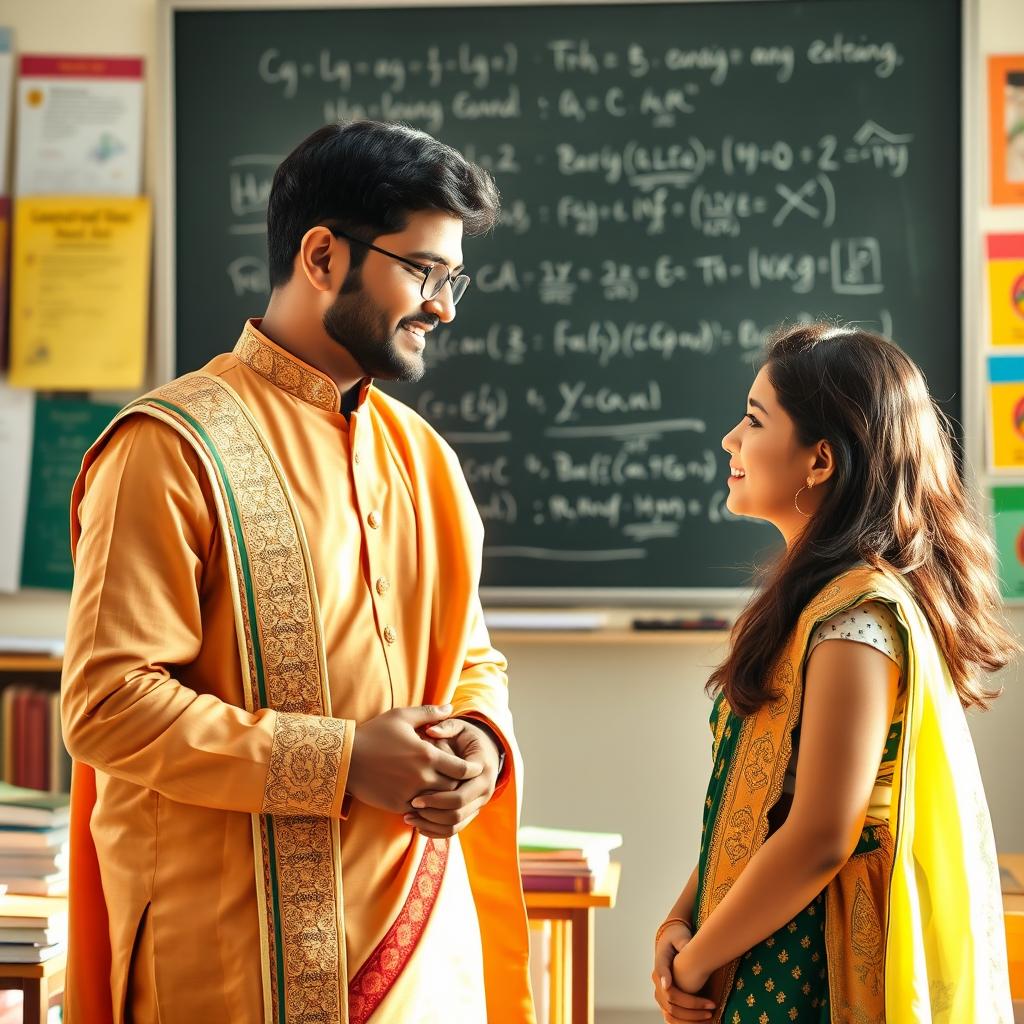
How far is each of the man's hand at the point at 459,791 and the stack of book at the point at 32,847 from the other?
2.62ft

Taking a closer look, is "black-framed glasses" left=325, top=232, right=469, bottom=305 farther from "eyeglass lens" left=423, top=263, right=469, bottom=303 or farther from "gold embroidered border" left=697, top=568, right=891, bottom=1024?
"gold embroidered border" left=697, top=568, right=891, bottom=1024

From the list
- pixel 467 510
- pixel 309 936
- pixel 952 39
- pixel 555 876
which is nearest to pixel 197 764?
pixel 309 936

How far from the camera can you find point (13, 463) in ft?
9.50

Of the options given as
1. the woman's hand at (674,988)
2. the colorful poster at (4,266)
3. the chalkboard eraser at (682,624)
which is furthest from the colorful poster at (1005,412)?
the colorful poster at (4,266)

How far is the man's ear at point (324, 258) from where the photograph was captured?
4.71ft

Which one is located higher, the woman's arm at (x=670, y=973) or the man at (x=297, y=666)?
the man at (x=297, y=666)

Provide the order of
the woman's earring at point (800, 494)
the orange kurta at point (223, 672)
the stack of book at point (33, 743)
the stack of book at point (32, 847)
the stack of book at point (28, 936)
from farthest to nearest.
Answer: the stack of book at point (33, 743) → the stack of book at point (32, 847) → the stack of book at point (28, 936) → the woman's earring at point (800, 494) → the orange kurta at point (223, 672)

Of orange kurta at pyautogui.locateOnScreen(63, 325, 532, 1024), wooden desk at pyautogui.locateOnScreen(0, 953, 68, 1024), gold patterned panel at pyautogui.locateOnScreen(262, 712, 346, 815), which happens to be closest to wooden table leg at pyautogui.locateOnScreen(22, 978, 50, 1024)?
wooden desk at pyautogui.locateOnScreen(0, 953, 68, 1024)

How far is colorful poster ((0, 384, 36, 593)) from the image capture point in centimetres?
290

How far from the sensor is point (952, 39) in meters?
2.71

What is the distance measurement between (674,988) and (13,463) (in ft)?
7.06

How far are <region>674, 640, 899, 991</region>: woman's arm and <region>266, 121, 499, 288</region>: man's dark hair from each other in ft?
2.31

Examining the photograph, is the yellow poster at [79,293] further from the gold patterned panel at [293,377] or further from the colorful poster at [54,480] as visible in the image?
the gold patterned panel at [293,377]

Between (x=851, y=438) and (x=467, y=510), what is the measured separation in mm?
493
